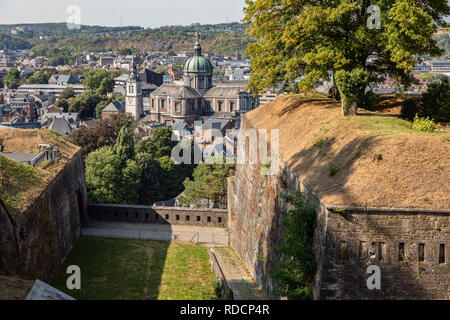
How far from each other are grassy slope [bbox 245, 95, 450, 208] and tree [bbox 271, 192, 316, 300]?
2.95 ft

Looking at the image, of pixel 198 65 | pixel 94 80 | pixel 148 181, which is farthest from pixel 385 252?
pixel 94 80

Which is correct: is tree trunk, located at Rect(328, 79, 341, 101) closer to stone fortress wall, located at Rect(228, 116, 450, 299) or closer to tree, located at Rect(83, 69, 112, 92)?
stone fortress wall, located at Rect(228, 116, 450, 299)

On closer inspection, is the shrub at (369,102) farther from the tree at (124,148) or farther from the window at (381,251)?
the tree at (124,148)

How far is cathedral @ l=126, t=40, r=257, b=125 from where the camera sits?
110m

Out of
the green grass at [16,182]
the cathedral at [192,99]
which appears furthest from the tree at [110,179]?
the cathedral at [192,99]

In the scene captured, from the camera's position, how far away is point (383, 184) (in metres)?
14.7

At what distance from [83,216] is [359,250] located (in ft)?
75.2

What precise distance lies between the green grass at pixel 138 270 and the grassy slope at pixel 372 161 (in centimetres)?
803

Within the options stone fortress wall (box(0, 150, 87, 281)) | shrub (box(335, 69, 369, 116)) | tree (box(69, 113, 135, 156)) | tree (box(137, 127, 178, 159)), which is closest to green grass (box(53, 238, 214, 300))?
stone fortress wall (box(0, 150, 87, 281))

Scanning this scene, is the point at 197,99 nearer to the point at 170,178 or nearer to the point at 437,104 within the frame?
the point at 170,178

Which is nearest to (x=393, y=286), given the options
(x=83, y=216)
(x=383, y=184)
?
(x=383, y=184)

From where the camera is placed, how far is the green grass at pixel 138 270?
2330 cm

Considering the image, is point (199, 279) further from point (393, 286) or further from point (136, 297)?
point (393, 286)

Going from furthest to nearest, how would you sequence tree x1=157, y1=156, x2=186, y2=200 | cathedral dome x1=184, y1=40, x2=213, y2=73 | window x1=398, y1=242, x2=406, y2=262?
cathedral dome x1=184, y1=40, x2=213, y2=73
tree x1=157, y1=156, x2=186, y2=200
window x1=398, y1=242, x2=406, y2=262
